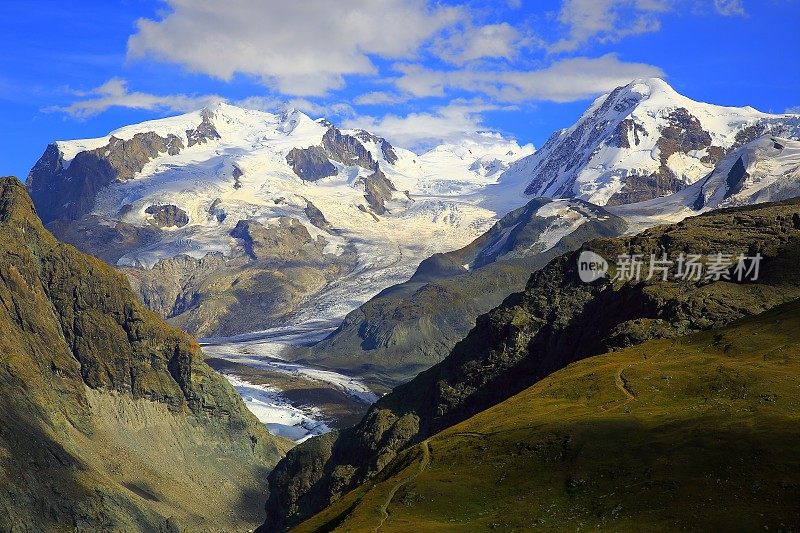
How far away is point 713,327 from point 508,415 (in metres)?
41.2

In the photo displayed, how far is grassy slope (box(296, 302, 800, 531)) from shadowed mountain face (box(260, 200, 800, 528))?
18627 mm

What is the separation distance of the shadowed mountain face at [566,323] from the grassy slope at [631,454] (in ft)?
61.1

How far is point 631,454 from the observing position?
304 feet

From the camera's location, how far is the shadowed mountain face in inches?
6107

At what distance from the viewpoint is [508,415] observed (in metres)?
124

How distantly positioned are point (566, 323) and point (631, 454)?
8918cm

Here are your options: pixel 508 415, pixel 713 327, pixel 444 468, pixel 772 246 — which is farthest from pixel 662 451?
pixel 772 246
